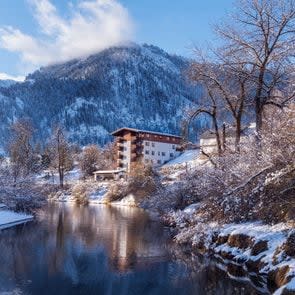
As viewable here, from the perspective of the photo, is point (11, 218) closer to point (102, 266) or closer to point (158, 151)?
point (102, 266)

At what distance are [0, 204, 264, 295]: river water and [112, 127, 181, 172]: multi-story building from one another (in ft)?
243

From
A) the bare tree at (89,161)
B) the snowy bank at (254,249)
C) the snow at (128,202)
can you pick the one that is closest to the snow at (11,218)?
the snowy bank at (254,249)

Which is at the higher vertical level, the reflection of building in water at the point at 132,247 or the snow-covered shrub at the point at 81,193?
the snow-covered shrub at the point at 81,193

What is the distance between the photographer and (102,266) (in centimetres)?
2022

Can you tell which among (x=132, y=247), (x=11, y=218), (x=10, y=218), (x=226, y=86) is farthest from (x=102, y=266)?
(x=11, y=218)

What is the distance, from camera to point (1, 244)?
982 inches

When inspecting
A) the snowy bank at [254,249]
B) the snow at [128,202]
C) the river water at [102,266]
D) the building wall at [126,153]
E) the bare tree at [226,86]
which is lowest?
the river water at [102,266]

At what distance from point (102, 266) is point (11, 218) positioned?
1740cm

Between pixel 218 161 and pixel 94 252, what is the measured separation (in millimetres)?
10053

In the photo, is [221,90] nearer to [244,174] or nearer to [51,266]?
[244,174]

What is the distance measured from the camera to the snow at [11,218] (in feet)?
109

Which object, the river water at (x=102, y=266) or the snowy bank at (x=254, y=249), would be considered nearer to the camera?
the snowy bank at (x=254, y=249)

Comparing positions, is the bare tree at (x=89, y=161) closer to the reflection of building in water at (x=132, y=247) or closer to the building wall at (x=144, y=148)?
the building wall at (x=144, y=148)

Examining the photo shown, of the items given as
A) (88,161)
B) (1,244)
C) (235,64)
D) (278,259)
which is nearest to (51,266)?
(1,244)
